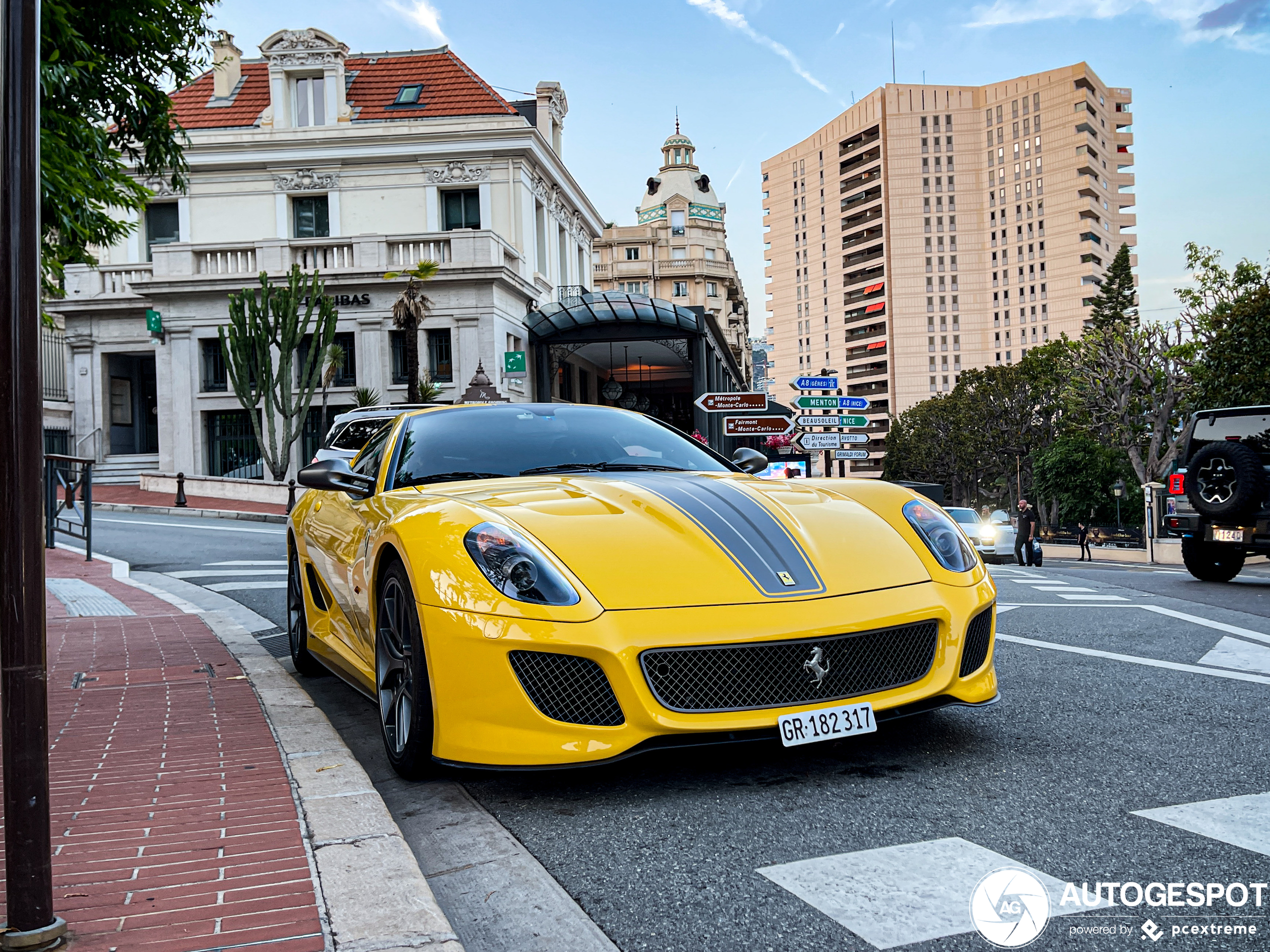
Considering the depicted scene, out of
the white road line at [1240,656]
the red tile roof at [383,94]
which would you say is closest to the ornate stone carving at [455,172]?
the red tile roof at [383,94]

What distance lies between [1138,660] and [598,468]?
3.08 metres

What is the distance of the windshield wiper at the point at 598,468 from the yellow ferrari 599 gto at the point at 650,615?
18cm

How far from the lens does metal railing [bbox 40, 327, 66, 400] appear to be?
36.1 m

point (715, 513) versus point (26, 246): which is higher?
point (26, 246)

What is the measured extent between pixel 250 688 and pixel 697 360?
30626mm

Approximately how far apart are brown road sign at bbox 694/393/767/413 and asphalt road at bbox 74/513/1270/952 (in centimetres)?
1483

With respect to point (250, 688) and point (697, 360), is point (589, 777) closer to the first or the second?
point (250, 688)

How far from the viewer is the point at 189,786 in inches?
135

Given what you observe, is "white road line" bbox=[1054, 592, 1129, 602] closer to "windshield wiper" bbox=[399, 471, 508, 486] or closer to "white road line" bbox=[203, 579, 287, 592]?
"windshield wiper" bbox=[399, 471, 508, 486]

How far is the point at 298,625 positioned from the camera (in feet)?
19.1

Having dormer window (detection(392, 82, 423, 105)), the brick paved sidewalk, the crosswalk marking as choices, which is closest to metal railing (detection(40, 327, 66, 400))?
the brick paved sidewalk

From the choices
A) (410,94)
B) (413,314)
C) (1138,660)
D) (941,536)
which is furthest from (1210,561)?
(410,94)

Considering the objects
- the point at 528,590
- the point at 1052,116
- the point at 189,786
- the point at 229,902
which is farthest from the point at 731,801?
the point at 1052,116

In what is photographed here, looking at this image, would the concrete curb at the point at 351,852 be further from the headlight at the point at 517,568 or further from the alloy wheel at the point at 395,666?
the headlight at the point at 517,568
